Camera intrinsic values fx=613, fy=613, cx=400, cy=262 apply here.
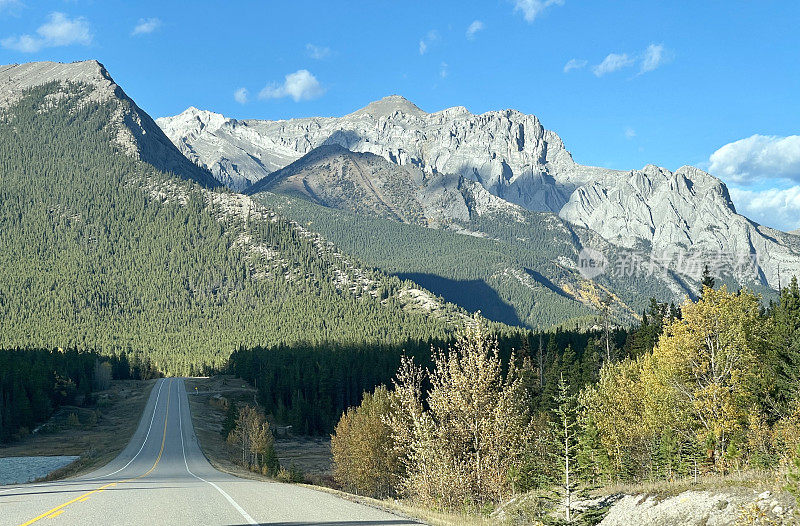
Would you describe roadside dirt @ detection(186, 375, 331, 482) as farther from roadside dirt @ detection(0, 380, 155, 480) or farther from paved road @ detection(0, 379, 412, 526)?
paved road @ detection(0, 379, 412, 526)

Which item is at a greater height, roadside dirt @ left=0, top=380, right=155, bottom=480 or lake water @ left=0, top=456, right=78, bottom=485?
lake water @ left=0, top=456, right=78, bottom=485

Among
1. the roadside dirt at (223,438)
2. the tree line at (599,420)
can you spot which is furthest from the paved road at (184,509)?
the roadside dirt at (223,438)

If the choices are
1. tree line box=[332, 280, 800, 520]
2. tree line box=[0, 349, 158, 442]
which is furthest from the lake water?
tree line box=[332, 280, 800, 520]

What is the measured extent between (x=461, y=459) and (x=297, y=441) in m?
102

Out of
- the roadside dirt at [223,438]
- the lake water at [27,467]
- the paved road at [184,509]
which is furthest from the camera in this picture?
the roadside dirt at [223,438]

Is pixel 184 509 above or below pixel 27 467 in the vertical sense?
above

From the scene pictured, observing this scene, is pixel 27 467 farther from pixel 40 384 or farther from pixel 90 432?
pixel 40 384

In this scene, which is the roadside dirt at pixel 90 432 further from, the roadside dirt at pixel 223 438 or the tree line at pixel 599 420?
the tree line at pixel 599 420

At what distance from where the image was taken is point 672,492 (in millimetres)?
17453

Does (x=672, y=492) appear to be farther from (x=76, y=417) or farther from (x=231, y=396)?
(x=231, y=396)

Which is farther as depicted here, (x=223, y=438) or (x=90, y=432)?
(x=90, y=432)

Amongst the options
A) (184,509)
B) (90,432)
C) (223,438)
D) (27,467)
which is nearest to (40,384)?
(90,432)

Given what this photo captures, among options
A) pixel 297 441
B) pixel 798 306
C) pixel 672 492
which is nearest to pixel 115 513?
pixel 672 492

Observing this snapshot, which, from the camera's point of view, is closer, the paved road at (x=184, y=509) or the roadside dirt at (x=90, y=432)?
the paved road at (x=184, y=509)
